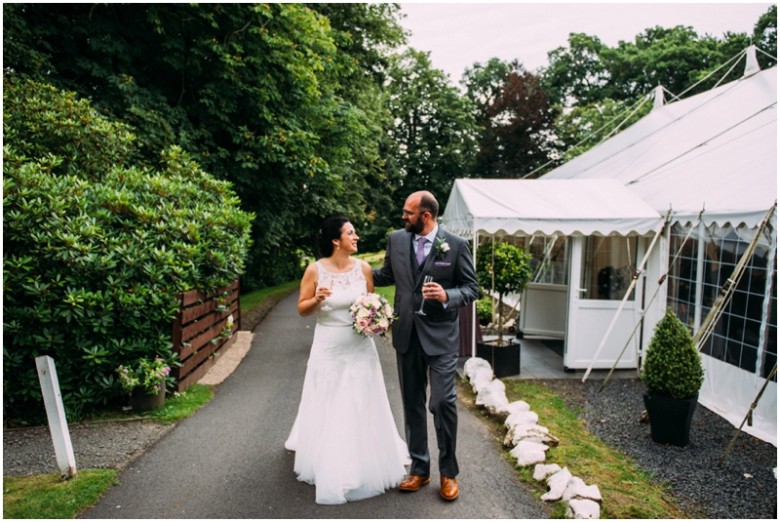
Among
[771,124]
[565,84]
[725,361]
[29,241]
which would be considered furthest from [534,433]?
[565,84]

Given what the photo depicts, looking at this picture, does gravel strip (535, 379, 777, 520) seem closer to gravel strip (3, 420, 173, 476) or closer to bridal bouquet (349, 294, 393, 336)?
bridal bouquet (349, 294, 393, 336)

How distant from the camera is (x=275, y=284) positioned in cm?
2491

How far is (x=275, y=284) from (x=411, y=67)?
17494 mm

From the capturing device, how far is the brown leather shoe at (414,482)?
423 cm

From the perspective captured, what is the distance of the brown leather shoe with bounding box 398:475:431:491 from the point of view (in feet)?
13.9

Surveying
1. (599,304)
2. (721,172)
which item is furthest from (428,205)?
(721,172)

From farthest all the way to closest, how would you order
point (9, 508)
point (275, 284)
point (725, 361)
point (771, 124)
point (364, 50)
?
point (275, 284), point (364, 50), point (771, 124), point (725, 361), point (9, 508)

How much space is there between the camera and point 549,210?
27.9 feet

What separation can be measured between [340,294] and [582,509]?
7.80 ft

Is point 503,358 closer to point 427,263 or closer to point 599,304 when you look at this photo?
point 599,304

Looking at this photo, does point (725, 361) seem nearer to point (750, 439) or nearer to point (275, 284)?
point (750, 439)

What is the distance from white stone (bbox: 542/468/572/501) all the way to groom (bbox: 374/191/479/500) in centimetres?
70

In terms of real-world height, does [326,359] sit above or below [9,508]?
above

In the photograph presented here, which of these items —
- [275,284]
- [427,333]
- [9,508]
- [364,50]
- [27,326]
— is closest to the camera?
[9,508]
